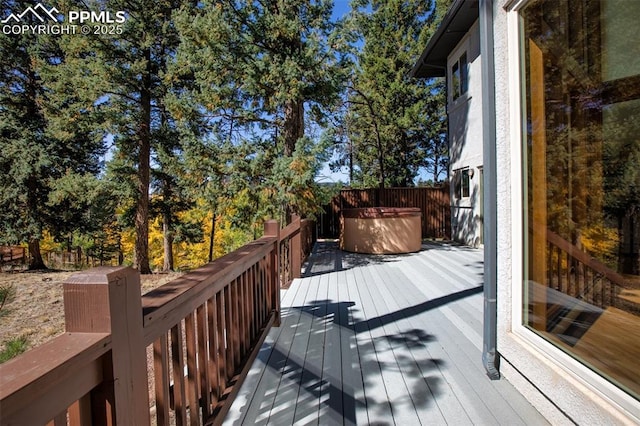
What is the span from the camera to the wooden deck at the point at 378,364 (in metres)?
1.97

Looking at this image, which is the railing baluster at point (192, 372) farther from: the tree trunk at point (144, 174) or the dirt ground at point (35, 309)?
the tree trunk at point (144, 174)

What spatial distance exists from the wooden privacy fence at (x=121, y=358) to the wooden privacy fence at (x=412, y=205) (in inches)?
380

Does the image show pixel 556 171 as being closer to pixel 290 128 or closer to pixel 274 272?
pixel 274 272

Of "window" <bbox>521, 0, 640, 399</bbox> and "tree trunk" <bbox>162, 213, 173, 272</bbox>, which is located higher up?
"window" <bbox>521, 0, 640, 399</bbox>

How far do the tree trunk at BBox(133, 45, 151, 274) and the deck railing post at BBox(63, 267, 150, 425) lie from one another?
11845 millimetres

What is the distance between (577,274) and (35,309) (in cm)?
1076

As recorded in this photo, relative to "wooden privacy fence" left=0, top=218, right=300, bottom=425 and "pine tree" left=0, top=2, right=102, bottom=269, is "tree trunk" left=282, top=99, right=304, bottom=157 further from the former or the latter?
"pine tree" left=0, top=2, right=102, bottom=269

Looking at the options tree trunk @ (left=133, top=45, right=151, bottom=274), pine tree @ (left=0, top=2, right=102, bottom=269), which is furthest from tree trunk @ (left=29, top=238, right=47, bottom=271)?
tree trunk @ (left=133, top=45, right=151, bottom=274)

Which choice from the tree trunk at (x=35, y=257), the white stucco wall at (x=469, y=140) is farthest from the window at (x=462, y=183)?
the tree trunk at (x=35, y=257)

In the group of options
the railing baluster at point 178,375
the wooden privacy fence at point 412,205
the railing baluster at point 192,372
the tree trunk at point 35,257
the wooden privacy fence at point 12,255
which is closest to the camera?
the railing baluster at point 178,375

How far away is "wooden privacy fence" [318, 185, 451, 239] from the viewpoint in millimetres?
11555

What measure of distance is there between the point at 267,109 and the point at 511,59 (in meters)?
5.79

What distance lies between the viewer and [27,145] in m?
12.6

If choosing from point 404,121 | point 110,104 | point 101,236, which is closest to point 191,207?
point 110,104
